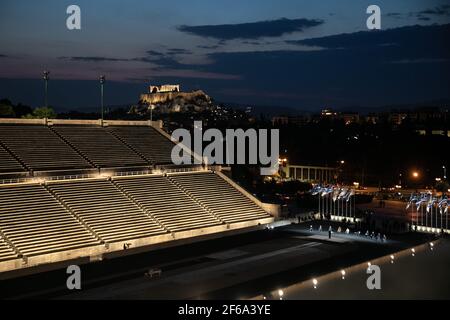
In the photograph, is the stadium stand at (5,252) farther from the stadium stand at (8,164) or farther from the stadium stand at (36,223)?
the stadium stand at (8,164)

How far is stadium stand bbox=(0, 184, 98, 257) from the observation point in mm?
24578

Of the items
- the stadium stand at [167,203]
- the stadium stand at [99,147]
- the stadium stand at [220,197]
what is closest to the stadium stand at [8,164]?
the stadium stand at [99,147]

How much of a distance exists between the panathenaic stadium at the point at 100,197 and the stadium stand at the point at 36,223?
0.05 metres

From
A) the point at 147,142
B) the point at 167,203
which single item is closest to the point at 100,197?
the point at 167,203

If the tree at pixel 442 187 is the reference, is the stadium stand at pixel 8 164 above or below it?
above

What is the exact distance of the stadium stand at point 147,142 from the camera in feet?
128

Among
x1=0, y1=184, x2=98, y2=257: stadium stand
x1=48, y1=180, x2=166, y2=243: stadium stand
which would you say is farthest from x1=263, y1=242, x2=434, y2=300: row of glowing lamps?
x1=0, y1=184, x2=98, y2=257: stadium stand

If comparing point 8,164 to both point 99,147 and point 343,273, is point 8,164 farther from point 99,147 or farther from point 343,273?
point 343,273

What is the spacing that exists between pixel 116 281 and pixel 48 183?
10.7 meters

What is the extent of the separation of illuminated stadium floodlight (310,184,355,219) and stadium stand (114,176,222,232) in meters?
10.2

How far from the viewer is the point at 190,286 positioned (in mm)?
21375

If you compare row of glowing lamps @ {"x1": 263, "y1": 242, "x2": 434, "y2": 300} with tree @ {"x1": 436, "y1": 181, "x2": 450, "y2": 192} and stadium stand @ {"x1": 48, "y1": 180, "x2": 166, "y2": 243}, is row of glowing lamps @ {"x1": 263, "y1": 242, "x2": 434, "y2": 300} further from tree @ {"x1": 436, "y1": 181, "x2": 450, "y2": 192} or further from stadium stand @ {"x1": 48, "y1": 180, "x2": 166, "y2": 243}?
tree @ {"x1": 436, "y1": 181, "x2": 450, "y2": 192}
